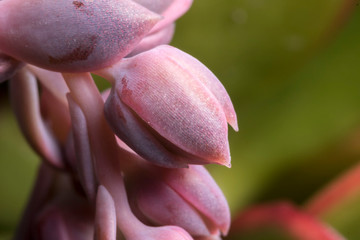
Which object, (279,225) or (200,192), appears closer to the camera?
(200,192)

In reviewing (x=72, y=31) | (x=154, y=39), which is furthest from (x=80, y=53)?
(x=154, y=39)

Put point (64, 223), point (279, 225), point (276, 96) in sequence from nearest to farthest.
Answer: point (64, 223), point (279, 225), point (276, 96)

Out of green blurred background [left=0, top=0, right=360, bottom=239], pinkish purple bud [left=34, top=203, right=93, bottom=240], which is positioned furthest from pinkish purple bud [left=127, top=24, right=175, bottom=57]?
green blurred background [left=0, top=0, right=360, bottom=239]

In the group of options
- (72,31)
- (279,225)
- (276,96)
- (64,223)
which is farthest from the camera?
(276,96)

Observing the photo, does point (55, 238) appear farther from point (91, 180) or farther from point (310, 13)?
point (310, 13)

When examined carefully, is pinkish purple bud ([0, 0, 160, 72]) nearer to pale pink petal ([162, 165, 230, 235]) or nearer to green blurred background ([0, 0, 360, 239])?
pale pink petal ([162, 165, 230, 235])

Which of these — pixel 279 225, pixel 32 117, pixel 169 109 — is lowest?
pixel 279 225

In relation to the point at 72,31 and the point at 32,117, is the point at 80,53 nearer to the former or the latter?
the point at 72,31

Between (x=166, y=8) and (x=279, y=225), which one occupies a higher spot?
(x=166, y=8)
